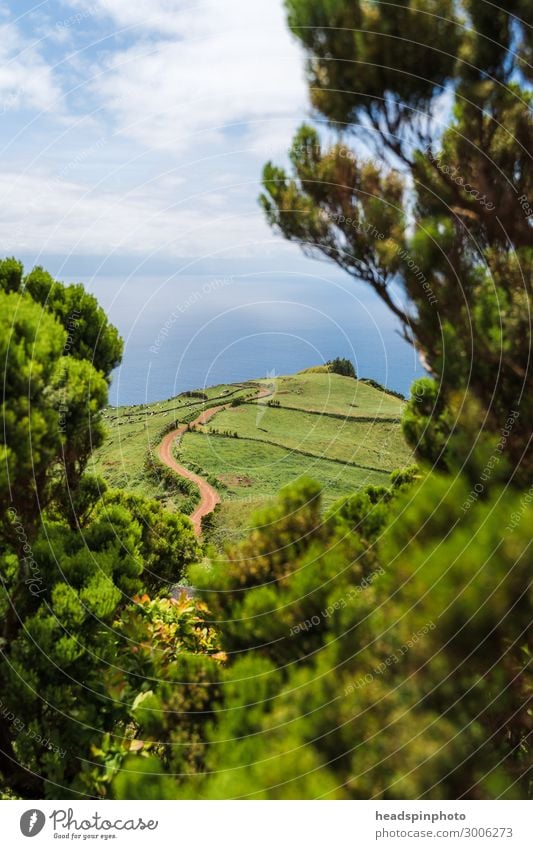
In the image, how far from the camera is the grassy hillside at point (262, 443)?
31547 mm

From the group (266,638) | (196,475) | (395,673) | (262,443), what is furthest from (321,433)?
(395,673)

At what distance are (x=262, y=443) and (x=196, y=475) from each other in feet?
20.9

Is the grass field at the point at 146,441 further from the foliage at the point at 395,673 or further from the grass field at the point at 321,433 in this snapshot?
the foliage at the point at 395,673

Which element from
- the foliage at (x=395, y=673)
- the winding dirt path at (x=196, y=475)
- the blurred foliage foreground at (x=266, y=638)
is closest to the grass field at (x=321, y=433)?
the winding dirt path at (x=196, y=475)

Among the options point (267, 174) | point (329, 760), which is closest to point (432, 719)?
point (329, 760)

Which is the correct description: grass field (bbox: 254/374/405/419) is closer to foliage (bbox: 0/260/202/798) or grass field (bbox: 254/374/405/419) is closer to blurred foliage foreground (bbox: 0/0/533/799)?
foliage (bbox: 0/260/202/798)

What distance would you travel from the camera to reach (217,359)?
8.81 m

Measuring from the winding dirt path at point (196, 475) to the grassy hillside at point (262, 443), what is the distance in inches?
20.3

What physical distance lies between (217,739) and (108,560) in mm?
2777

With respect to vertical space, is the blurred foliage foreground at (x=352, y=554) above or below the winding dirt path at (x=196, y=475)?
below

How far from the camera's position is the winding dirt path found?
89.5 feet

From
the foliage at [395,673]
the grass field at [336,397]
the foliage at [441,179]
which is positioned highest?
the grass field at [336,397]

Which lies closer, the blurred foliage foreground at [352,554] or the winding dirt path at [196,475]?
the blurred foliage foreground at [352,554]

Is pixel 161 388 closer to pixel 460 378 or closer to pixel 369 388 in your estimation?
pixel 460 378
